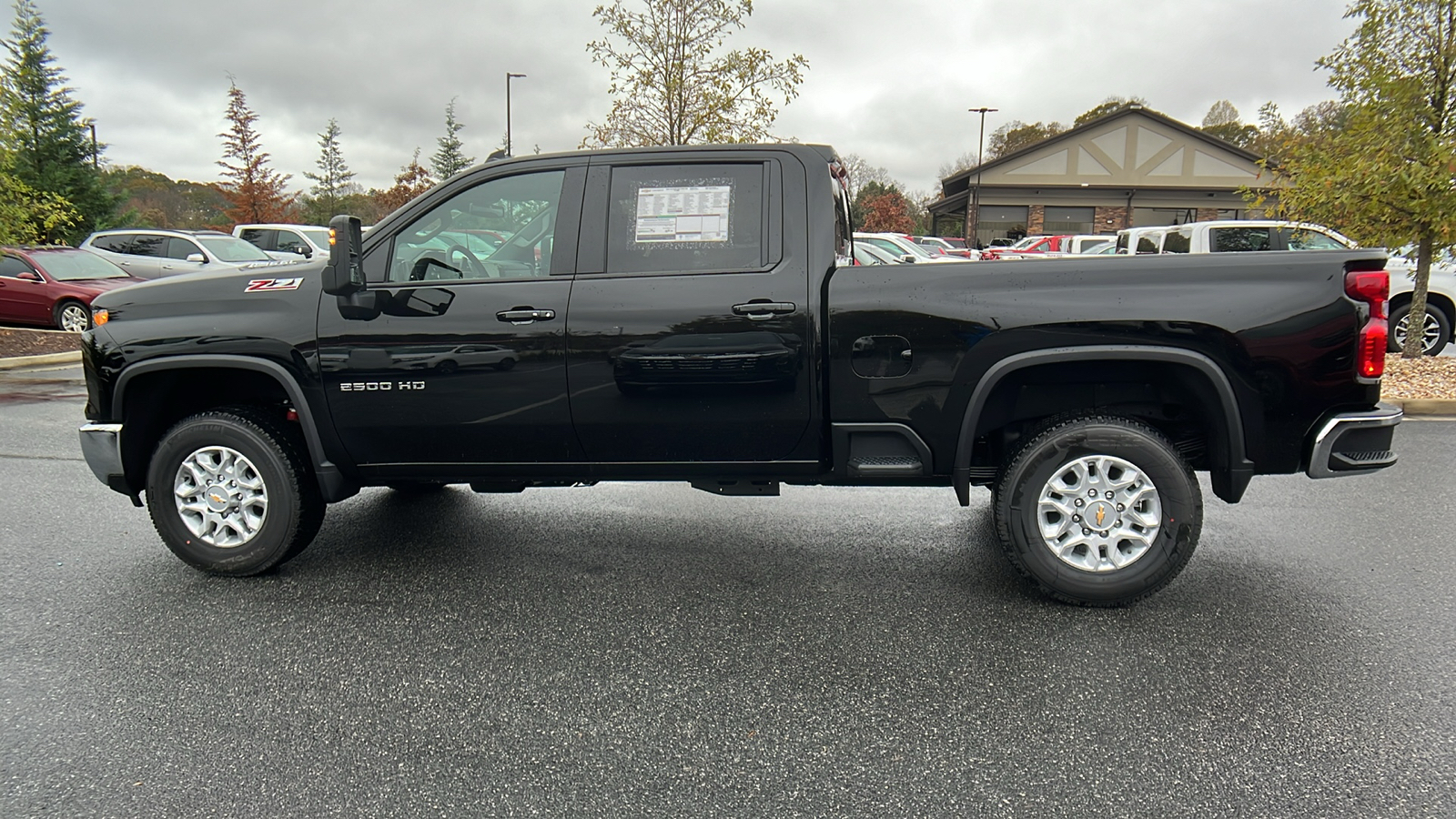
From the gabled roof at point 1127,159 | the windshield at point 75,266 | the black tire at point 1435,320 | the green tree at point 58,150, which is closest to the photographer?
the black tire at point 1435,320

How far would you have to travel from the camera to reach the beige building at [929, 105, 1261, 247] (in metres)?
40.1

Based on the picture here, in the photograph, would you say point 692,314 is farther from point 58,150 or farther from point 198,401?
point 58,150

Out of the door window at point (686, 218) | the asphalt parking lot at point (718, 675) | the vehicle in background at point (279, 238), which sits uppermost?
the vehicle in background at point (279, 238)

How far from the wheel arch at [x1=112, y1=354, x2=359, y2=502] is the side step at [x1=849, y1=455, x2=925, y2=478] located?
2.37 m

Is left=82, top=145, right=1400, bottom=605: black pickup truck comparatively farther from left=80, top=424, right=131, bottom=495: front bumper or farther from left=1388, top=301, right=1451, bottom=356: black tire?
left=1388, top=301, right=1451, bottom=356: black tire

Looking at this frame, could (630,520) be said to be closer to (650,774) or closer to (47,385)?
(650,774)

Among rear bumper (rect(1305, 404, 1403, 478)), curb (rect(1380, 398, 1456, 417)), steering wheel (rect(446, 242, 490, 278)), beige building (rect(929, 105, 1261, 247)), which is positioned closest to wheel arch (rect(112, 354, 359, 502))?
steering wheel (rect(446, 242, 490, 278))

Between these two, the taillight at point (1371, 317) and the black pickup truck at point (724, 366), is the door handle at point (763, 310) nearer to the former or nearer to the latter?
the black pickup truck at point (724, 366)

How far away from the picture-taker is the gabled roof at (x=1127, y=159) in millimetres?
40062

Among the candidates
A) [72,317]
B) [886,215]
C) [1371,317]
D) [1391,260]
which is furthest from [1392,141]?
[886,215]

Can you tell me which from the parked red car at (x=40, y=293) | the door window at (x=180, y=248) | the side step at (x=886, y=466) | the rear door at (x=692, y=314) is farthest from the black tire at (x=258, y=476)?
the door window at (x=180, y=248)

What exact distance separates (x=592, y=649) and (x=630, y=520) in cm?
173

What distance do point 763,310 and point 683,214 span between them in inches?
23.7

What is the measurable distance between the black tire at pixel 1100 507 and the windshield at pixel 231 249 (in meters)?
15.4
